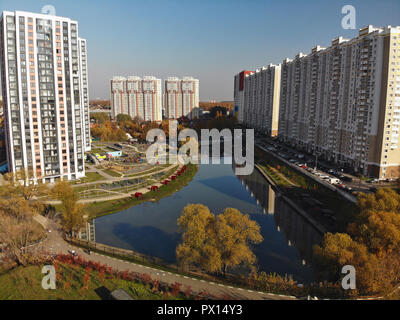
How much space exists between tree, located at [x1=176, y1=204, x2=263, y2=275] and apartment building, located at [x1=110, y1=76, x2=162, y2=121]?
59.2m

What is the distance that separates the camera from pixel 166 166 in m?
29.1

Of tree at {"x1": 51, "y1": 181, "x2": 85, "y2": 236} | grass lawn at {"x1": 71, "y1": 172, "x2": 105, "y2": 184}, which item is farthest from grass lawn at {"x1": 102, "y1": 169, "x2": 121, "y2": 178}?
tree at {"x1": 51, "y1": 181, "x2": 85, "y2": 236}

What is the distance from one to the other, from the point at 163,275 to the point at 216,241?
7.37 ft

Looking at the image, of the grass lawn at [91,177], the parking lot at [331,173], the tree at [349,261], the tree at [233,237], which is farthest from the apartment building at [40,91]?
the parking lot at [331,173]

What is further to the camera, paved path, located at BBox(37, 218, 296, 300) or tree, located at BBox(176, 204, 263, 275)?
tree, located at BBox(176, 204, 263, 275)

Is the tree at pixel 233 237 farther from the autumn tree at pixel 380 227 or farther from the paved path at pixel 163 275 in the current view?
the autumn tree at pixel 380 227

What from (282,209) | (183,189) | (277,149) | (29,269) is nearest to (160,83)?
(277,149)

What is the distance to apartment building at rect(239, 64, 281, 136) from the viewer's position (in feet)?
152

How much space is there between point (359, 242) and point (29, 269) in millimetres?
12142

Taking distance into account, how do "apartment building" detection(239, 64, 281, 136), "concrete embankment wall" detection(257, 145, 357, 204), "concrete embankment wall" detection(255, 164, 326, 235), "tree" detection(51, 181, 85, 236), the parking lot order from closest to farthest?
"tree" detection(51, 181, 85, 236) < "concrete embankment wall" detection(255, 164, 326, 235) < "concrete embankment wall" detection(257, 145, 357, 204) < the parking lot < "apartment building" detection(239, 64, 281, 136)

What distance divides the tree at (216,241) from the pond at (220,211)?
2.21 metres

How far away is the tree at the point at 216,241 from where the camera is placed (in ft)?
33.6

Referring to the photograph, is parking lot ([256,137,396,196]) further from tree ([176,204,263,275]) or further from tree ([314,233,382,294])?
tree ([176,204,263,275])

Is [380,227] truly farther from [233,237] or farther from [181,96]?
[181,96]
